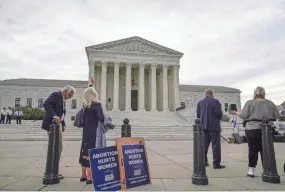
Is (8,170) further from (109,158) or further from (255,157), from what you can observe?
(255,157)

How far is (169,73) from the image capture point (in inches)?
1831

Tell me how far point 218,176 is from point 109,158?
2505mm

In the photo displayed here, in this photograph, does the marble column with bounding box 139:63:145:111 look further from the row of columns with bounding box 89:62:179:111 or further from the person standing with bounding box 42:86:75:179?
the person standing with bounding box 42:86:75:179

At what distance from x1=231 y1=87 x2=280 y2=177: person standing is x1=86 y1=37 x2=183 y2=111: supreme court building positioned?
36.7 metres

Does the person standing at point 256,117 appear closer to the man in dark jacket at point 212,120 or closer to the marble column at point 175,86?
the man in dark jacket at point 212,120

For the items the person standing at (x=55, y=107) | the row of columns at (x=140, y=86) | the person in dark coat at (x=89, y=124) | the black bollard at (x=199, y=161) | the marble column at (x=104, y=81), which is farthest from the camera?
the row of columns at (x=140, y=86)

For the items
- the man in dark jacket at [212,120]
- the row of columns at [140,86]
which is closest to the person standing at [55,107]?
the man in dark jacket at [212,120]

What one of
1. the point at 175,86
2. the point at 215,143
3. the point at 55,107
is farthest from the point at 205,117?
the point at 175,86

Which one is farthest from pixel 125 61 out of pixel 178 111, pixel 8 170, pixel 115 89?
pixel 8 170

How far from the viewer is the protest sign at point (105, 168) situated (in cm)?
361

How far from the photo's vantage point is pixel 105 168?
3764 mm

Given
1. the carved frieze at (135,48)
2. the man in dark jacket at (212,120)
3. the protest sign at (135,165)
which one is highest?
the carved frieze at (135,48)

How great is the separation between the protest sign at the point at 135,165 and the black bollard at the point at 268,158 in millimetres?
2286

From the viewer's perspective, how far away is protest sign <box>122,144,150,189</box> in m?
3.90
